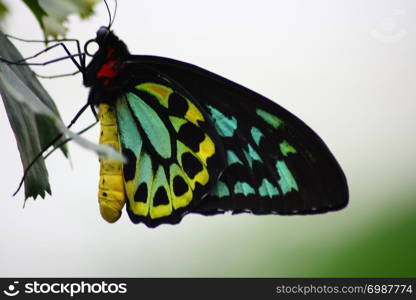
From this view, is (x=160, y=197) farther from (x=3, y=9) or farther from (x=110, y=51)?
(x=3, y=9)

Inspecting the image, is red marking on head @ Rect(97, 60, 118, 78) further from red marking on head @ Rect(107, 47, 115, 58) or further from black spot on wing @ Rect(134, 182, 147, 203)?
black spot on wing @ Rect(134, 182, 147, 203)

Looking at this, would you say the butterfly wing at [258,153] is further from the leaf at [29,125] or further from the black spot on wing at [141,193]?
the leaf at [29,125]

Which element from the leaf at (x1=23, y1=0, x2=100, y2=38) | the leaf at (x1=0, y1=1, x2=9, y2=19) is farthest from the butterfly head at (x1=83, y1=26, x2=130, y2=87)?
the leaf at (x1=0, y1=1, x2=9, y2=19)

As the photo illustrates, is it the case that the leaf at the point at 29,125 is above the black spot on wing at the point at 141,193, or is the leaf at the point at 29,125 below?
below

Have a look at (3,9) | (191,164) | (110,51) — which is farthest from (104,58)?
(3,9)

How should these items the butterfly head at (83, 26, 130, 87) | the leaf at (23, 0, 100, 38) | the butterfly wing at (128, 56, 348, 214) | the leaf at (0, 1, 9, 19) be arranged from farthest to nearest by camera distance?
the butterfly head at (83, 26, 130, 87), the butterfly wing at (128, 56, 348, 214), the leaf at (23, 0, 100, 38), the leaf at (0, 1, 9, 19)

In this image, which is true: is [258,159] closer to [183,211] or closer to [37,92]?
[183,211]

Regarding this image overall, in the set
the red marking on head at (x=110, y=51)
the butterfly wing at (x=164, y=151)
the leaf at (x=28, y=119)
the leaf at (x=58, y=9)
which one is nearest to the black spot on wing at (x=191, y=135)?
the butterfly wing at (x=164, y=151)
